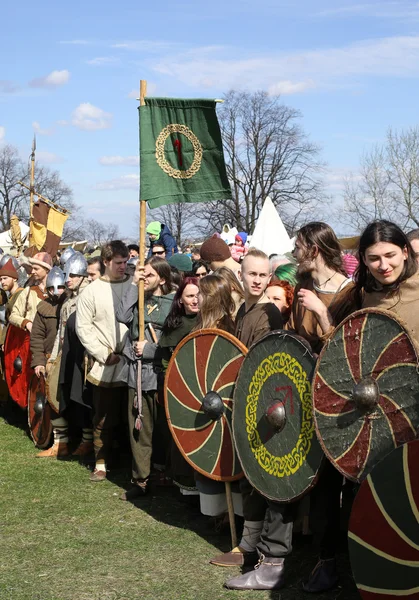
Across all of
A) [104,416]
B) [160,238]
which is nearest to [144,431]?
[104,416]

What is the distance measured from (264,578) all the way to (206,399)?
1000 mm

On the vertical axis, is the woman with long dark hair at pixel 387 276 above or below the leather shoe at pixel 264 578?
above

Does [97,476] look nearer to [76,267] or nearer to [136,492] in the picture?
[136,492]

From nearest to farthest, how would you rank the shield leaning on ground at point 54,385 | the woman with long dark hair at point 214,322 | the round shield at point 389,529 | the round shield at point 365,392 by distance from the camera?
the round shield at point 389,529 → the round shield at point 365,392 → the woman with long dark hair at point 214,322 → the shield leaning on ground at point 54,385

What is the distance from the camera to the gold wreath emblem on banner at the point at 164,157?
17.1 feet

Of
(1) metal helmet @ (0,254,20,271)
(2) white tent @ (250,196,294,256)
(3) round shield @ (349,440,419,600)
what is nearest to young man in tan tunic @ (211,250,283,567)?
(3) round shield @ (349,440,419,600)

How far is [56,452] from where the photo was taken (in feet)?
23.9

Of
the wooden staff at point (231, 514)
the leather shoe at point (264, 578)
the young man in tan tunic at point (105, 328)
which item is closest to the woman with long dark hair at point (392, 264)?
the leather shoe at point (264, 578)

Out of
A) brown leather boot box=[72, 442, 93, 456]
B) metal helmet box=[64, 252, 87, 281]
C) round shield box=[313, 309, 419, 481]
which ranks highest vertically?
metal helmet box=[64, 252, 87, 281]

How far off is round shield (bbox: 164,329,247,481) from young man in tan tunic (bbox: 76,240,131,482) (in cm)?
159

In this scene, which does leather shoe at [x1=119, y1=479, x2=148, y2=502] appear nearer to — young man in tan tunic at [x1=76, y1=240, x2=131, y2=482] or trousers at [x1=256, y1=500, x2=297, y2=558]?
young man in tan tunic at [x1=76, y1=240, x2=131, y2=482]

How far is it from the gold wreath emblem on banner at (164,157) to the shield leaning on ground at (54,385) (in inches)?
102

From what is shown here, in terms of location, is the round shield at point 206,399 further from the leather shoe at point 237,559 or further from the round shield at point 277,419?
the leather shoe at point 237,559

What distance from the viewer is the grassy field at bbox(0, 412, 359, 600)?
4.13 meters
